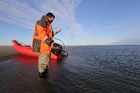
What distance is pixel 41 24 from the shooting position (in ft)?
16.0

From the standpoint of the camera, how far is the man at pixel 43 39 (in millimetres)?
4809

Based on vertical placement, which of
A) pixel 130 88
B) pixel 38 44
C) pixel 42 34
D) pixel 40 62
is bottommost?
pixel 130 88

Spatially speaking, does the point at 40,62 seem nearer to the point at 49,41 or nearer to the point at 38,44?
the point at 38,44

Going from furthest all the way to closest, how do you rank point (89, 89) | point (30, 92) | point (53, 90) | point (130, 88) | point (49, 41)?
point (130, 88)
point (89, 89)
point (53, 90)
point (30, 92)
point (49, 41)

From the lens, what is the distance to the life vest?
4825 mm

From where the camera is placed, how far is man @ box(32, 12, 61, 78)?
4809 millimetres

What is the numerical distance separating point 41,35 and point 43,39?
0.66 feet

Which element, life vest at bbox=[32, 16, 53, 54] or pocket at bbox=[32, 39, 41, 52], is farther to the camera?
pocket at bbox=[32, 39, 41, 52]

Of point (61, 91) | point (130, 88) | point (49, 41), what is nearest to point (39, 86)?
point (61, 91)

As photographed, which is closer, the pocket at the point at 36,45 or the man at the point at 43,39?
the man at the point at 43,39

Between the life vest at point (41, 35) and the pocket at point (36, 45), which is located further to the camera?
the pocket at point (36, 45)

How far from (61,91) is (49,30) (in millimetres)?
2784

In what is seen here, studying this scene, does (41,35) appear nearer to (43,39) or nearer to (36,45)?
(43,39)

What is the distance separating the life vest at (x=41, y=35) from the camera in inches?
190
